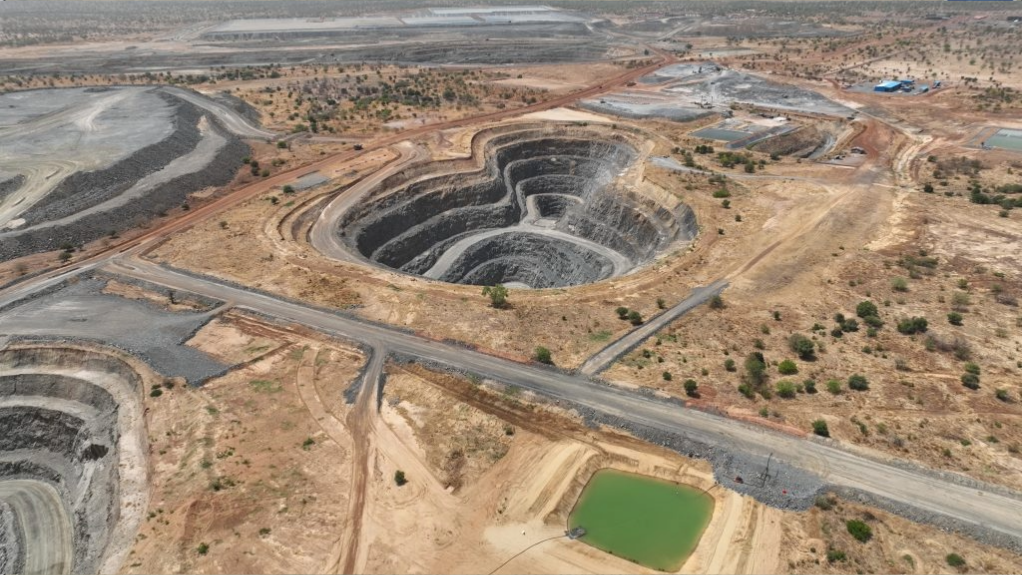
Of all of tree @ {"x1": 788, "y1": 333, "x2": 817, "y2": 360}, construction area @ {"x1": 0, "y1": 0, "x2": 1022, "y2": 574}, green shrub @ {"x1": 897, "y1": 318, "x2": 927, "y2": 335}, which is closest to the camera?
construction area @ {"x1": 0, "y1": 0, "x2": 1022, "y2": 574}

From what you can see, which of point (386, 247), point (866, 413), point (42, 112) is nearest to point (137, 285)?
point (386, 247)

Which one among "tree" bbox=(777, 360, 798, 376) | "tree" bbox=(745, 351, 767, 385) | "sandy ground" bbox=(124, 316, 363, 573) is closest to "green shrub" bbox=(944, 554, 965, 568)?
"tree" bbox=(745, 351, 767, 385)

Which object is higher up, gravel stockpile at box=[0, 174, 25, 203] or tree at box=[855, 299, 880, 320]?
gravel stockpile at box=[0, 174, 25, 203]

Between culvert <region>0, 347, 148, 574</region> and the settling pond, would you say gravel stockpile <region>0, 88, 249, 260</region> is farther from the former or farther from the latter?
the settling pond

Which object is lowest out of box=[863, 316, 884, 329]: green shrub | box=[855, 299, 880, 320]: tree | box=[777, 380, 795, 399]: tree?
box=[777, 380, 795, 399]: tree

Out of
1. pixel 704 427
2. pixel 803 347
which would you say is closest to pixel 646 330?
pixel 704 427

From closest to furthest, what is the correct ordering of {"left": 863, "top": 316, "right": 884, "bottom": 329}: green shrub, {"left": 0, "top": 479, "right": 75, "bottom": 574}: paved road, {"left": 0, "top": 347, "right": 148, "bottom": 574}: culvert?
{"left": 0, "top": 347, "right": 148, "bottom": 574}: culvert < {"left": 0, "top": 479, "right": 75, "bottom": 574}: paved road < {"left": 863, "top": 316, "right": 884, "bottom": 329}: green shrub

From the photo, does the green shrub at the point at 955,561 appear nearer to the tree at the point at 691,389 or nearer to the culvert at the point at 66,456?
the tree at the point at 691,389
